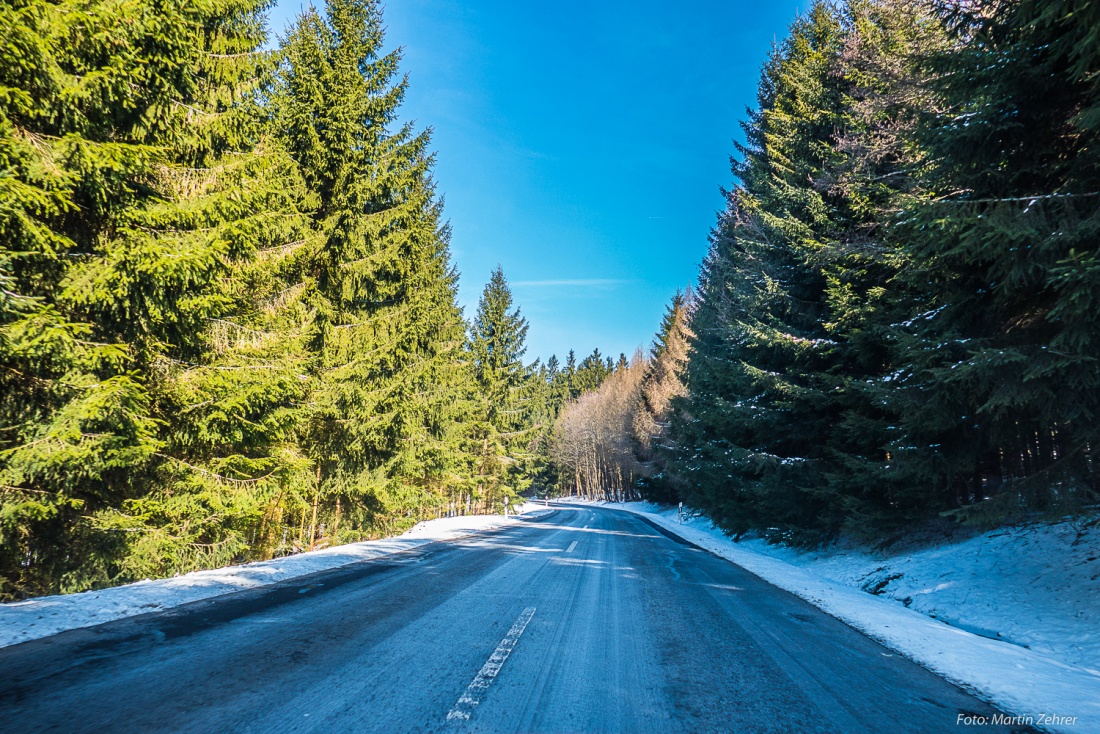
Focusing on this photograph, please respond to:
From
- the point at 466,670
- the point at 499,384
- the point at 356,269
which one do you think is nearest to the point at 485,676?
the point at 466,670

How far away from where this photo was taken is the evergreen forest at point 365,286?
17.8ft

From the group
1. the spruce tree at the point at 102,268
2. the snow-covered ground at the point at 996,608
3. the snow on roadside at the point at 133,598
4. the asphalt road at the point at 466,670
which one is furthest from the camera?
the spruce tree at the point at 102,268

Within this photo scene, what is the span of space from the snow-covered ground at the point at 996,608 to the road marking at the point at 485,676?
3.66 meters

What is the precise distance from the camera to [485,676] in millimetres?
3523

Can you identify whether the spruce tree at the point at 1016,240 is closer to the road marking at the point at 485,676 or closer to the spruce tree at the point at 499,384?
the road marking at the point at 485,676

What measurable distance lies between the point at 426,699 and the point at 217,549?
7455 millimetres

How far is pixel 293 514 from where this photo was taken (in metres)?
13.8

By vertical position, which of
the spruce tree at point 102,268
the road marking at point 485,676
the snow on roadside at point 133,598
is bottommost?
the snow on roadside at point 133,598

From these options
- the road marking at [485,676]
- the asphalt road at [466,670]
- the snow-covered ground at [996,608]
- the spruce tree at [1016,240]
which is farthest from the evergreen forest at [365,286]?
the road marking at [485,676]

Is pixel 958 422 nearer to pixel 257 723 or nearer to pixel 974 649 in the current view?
pixel 974 649

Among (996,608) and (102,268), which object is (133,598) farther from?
(996,608)

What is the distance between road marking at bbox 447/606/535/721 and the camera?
296 centimetres

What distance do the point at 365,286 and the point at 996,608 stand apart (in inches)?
547

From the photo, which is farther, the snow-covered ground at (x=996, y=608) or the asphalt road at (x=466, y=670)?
the snow-covered ground at (x=996, y=608)
